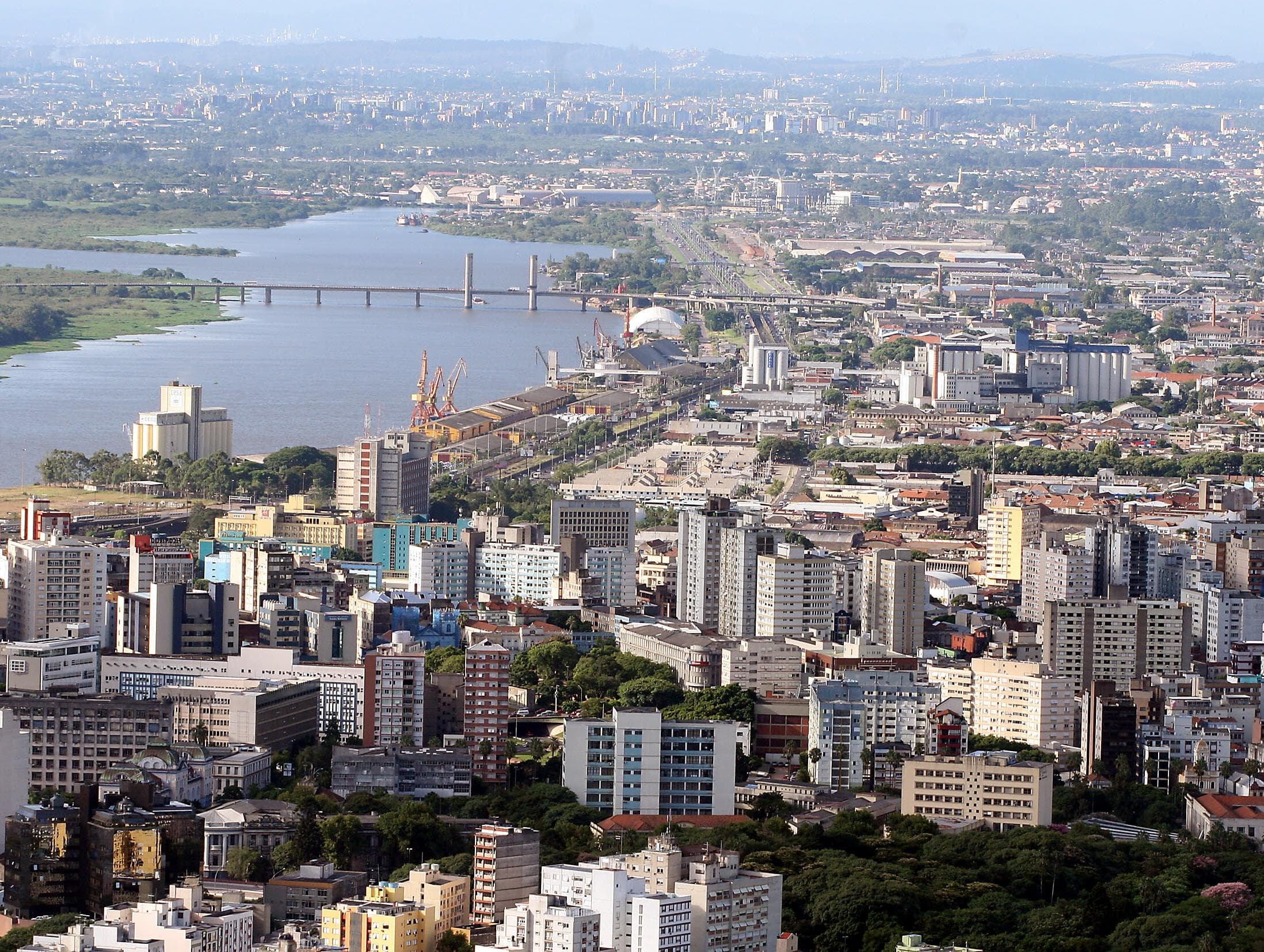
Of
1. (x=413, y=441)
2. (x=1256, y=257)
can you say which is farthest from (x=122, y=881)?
(x=1256, y=257)

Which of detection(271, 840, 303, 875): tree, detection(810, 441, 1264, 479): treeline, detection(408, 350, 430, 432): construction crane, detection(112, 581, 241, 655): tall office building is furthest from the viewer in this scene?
detection(408, 350, 430, 432): construction crane

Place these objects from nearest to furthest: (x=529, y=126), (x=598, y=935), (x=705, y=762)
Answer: (x=598, y=935) → (x=705, y=762) → (x=529, y=126)

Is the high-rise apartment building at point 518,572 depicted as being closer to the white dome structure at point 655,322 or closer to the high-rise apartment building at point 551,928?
the high-rise apartment building at point 551,928

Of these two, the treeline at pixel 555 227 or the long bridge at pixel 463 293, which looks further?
the treeline at pixel 555 227

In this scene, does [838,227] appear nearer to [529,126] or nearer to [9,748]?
[529,126]

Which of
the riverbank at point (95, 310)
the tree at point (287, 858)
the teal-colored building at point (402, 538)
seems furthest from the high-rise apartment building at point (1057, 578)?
the riverbank at point (95, 310)

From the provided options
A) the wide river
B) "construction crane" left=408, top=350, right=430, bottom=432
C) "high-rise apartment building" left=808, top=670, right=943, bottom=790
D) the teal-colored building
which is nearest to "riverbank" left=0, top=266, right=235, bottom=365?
the wide river

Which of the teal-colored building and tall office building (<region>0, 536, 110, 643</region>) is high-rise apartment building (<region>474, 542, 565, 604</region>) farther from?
tall office building (<region>0, 536, 110, 643</region>)
